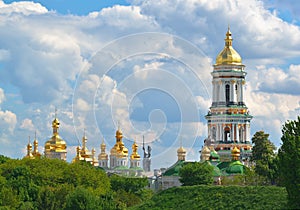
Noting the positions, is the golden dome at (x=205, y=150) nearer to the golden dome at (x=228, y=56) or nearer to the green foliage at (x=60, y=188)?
the golden dome at (x=228, y=56)

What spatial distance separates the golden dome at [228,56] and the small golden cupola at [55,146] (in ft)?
84.9

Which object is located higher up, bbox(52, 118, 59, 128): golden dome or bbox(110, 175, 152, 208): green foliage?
bbox(52, 118, 59, 128): golden dome

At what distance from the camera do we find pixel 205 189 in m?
72.7

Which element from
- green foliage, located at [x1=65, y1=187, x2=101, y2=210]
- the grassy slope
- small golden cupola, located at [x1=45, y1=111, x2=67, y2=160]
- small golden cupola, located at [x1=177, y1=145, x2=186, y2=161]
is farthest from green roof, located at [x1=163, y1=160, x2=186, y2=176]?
green foliage, located at [x1=65, y1=187, x2=101, y2=210]

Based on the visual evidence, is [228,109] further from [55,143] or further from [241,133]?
[55,143]

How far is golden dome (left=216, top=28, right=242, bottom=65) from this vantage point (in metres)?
125

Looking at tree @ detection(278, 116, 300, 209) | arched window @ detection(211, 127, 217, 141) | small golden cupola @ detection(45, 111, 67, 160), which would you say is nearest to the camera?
tree @ detection(278, 116, 300, 209)

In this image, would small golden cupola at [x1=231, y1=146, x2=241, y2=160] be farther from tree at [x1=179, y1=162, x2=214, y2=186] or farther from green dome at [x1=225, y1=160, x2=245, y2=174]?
tree at [x1=179, y1=162, x2=214, y2=186]

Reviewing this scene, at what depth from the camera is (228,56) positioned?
4929 inches

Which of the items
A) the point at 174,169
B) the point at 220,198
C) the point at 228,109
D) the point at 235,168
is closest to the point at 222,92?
the point at 228,109

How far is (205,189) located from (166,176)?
43.4m

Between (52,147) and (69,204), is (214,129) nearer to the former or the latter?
(52,147)

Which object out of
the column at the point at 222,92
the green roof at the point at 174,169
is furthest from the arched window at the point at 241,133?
the green roof at the point at 174,169

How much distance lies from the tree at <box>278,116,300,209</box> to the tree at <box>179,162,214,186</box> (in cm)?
3391
